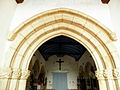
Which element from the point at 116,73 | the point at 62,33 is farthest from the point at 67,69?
the point at 116,73

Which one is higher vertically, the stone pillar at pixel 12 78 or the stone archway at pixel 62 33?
the stone archway at pixel 62 33

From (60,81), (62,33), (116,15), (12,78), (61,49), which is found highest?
(61,49)

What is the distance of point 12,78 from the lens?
1768 millimetres

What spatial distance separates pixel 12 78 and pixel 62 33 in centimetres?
141

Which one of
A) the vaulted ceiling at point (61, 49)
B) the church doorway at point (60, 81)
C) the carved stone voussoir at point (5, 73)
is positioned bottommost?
the church doorway at point (60, 81)

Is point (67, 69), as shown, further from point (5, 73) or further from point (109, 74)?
point (5, 73)

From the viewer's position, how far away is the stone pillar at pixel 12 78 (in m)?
1.68

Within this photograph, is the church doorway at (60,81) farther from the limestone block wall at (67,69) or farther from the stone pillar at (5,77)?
the stone pillar at (5,77)

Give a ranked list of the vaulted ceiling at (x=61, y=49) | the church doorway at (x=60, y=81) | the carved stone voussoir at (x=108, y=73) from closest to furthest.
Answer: the carved stone voussoir at (x=108, y=73)
the vaulted ceiling at (x=61, y=49)
the church doorway at (x=60, y=81)

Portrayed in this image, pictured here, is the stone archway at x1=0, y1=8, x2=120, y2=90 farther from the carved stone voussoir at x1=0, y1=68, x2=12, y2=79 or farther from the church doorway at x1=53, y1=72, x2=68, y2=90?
the church doorway at x1=53, y1=72, x2=68, y2=90

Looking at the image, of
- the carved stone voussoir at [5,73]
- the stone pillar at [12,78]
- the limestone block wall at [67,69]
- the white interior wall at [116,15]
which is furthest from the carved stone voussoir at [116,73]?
the limestone block wall at [67,69]

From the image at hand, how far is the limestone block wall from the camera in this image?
745 centimetres

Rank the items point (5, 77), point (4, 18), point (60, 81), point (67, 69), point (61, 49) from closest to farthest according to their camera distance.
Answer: point (5, 77)
point (4, 18)
point (61, 49)
point (60, 81)
point (67, 69)

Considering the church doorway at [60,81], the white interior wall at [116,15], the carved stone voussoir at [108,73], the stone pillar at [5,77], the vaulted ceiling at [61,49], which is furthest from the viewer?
the church doorway at [60,81]
